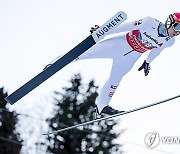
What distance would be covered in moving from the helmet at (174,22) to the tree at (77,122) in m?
11.8

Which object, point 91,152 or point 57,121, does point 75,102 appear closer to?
point 57,121

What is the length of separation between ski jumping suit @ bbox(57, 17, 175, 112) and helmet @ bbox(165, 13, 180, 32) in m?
0.14

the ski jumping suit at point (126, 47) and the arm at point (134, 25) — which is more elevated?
the arm at point (134, 25)

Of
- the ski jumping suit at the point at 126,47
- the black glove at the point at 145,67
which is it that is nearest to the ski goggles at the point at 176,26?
the ski jumping suit at the point at 126,47

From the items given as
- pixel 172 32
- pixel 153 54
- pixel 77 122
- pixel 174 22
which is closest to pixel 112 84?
pixel 153 54

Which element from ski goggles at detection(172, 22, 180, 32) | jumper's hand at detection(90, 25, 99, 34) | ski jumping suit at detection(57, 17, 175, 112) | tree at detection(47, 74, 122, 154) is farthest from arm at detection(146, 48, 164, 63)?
tree at detection(47, 74, 122, 154)

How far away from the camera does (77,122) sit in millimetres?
16859

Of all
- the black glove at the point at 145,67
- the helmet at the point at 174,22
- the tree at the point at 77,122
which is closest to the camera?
the helmet at the point at 174,22

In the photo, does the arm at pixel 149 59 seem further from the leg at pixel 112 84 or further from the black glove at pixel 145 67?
the leg at pixel 112 84

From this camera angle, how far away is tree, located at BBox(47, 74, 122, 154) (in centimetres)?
1639

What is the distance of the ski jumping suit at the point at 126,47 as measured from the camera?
4.71 meters

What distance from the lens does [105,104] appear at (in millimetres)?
4957

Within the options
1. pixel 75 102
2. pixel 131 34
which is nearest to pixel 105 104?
pixel 131 34

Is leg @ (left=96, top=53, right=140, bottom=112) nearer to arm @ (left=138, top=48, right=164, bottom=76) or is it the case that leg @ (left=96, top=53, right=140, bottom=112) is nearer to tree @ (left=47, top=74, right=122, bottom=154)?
arm @ (left=138, top=48, right=164, bottom=76)
